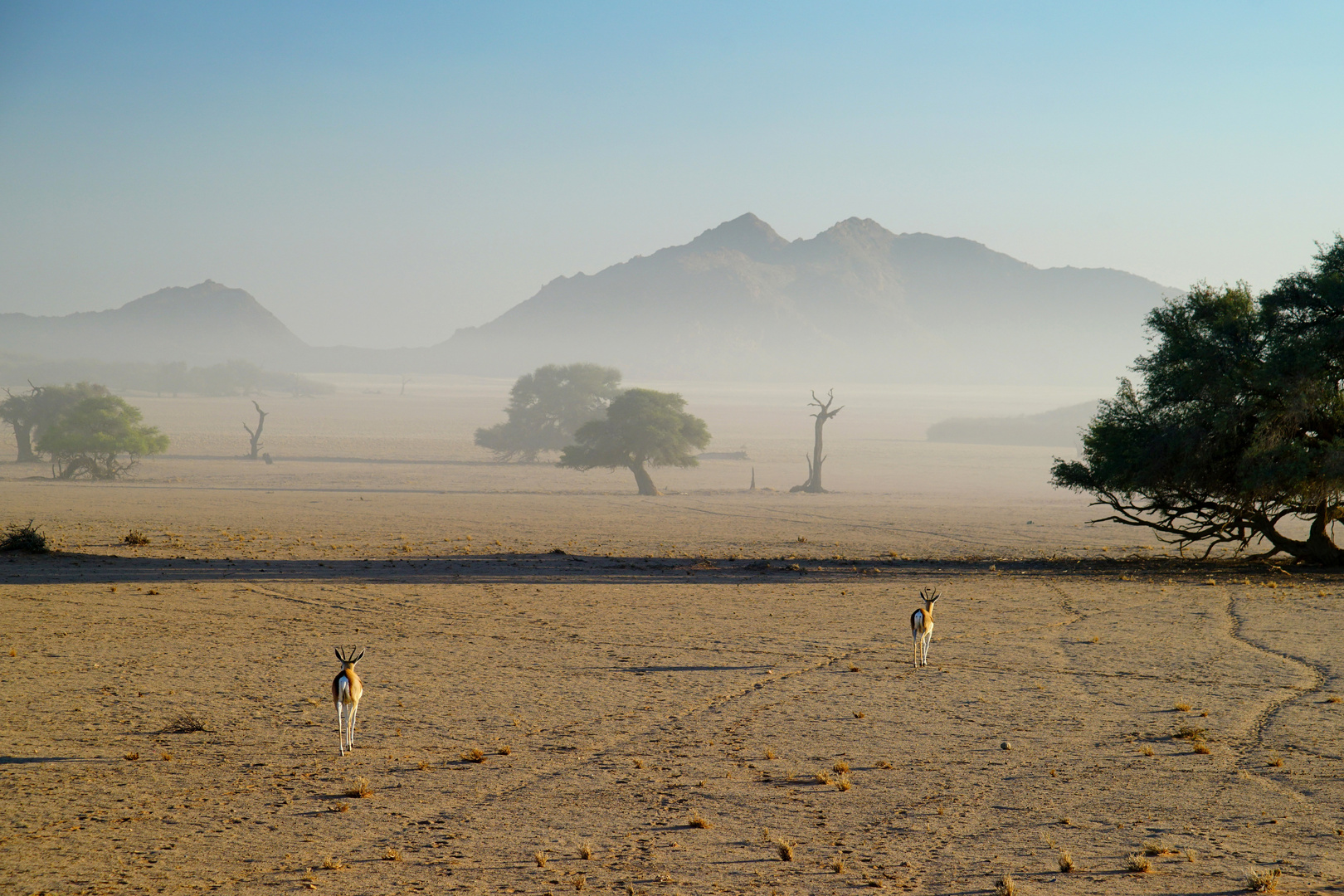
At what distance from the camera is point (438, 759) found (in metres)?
10.3

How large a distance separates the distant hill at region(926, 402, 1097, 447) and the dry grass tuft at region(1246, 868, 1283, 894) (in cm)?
12522

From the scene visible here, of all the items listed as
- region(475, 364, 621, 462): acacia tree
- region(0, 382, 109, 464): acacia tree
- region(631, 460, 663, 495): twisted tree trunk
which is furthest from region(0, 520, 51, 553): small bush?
region(475, 364, 621, 462): acacia tree

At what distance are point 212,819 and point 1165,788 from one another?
28.9ft

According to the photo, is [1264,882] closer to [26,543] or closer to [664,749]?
[664,749]

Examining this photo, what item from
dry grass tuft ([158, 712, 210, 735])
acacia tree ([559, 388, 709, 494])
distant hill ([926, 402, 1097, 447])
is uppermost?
distant hill ([926, 402, 1097, 447])

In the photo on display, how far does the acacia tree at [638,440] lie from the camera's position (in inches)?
2391

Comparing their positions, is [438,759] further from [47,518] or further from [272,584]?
[47,518]

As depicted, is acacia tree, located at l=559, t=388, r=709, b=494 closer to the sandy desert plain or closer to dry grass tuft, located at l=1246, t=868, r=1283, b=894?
the sandy desert plain

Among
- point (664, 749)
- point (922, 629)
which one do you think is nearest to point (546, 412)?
point (922, 629)

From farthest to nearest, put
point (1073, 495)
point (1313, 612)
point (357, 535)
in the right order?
1. point (1073, 495)
2. point (357, 535)
3. point (1313, 612)

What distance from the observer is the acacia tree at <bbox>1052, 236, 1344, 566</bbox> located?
24.9 meters

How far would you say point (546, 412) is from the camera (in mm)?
88438

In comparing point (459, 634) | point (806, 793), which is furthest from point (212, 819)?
point (459, 634)

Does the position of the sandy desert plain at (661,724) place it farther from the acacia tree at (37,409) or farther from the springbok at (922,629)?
the acacia tree at (37,409)
